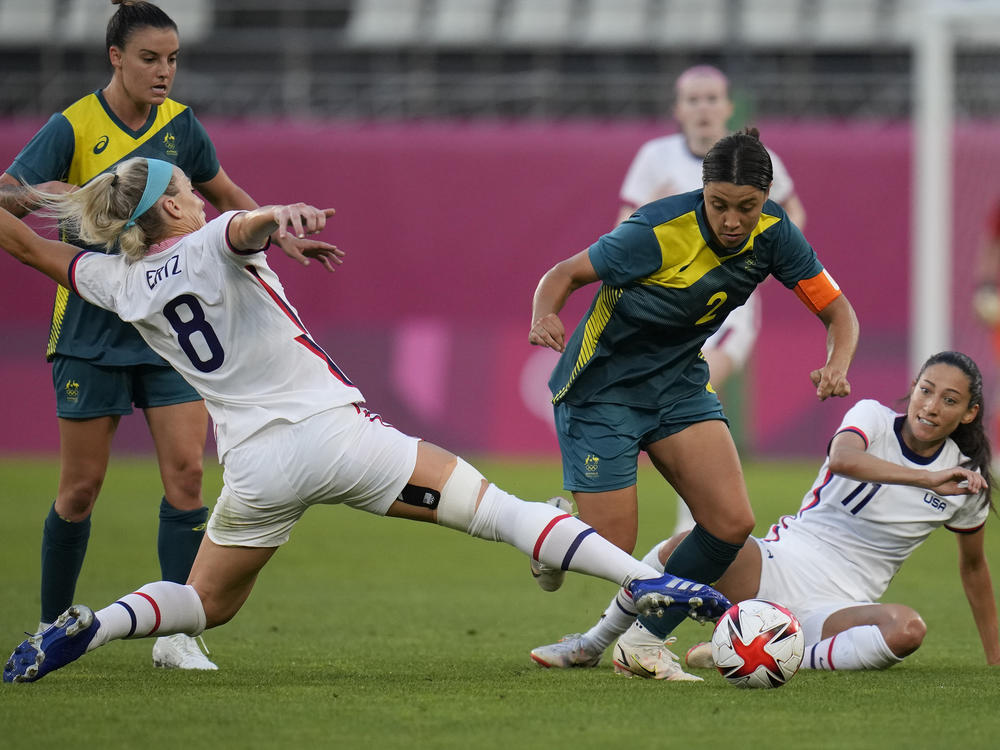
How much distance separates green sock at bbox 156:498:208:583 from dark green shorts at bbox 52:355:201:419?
14.9 inches

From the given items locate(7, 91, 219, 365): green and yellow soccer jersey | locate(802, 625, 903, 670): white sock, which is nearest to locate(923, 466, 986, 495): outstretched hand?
locate(802, 625, 903, 670): white sock

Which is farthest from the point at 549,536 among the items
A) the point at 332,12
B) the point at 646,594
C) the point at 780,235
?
the point at 332,12

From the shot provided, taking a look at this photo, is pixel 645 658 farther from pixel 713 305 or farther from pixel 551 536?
pixel 713 305

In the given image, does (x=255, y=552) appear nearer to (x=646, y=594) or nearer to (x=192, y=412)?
(x=192, y=412)

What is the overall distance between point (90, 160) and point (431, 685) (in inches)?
87.3

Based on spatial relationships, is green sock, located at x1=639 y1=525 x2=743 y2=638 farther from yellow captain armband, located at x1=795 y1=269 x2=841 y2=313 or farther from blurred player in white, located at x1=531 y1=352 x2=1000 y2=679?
yellow captain armband, located at x1=795 y1=269 x2=841 y2=313

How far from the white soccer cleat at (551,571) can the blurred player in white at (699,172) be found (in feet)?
6.83

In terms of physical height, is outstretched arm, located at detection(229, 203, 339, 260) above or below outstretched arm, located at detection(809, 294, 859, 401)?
above

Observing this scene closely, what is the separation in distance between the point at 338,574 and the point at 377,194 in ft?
27.2

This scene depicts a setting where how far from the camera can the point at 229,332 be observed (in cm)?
420

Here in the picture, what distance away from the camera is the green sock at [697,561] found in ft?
15.5

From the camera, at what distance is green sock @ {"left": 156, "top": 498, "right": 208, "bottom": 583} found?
5055 millimetres

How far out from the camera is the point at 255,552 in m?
4.32

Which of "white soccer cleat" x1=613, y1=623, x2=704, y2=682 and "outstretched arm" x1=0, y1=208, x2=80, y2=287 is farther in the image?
"white soccer cleat" x1=613, y1=623, x2=704, y2=682
